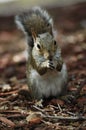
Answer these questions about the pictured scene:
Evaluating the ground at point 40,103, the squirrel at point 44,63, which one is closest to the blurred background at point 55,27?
the ground at point 40,103

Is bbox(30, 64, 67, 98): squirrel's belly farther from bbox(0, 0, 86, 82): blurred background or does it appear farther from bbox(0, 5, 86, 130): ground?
bbox(0, 0, 86, 82): blurred background

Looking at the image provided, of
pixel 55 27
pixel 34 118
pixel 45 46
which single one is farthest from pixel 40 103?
pixel 55 27

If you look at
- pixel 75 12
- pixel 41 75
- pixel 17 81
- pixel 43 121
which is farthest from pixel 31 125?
pixel 75 12

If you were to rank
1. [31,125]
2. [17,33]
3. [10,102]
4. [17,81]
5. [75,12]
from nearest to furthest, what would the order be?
[31,125], [10,102], [17,81], [17,33], [75,12]

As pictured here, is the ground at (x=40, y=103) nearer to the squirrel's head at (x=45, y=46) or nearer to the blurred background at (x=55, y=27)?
the blurred background at (x=55, y=27)

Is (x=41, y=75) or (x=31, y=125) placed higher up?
(x=41, y=75)

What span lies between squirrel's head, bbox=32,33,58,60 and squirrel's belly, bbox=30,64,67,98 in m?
0.15

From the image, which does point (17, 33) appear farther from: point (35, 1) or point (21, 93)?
point (21, 93)

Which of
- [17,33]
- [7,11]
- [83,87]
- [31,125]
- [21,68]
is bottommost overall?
[31,125]

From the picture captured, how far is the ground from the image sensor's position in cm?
343

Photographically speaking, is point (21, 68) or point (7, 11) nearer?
point (21, 68)

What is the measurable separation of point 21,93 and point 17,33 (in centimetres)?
313

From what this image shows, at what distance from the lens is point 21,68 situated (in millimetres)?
5410

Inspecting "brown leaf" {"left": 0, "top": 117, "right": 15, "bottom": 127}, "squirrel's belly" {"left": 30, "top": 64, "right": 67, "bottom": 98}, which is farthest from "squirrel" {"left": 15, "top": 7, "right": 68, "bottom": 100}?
"brown leaf" {"left": 0, "top": 117, "right": 15, "bottom": 127}
